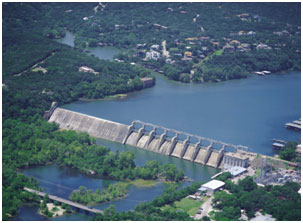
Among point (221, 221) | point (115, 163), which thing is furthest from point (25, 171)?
point (221, 221)

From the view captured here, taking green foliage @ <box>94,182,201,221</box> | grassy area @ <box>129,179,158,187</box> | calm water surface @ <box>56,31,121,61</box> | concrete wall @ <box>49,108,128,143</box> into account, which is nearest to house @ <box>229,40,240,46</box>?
calm water surface @ <box>56,31,121,61</box>

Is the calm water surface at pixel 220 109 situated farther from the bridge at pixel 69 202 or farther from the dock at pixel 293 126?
the bridge at pixel 69 202

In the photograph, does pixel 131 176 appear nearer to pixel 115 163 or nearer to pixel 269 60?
pixel 115 163

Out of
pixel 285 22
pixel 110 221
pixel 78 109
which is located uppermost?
pixel 110 221

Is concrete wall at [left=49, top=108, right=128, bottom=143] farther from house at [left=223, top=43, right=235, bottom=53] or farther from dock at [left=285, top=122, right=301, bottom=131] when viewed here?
house at [left=223, top=43, right=235, bottom=53]

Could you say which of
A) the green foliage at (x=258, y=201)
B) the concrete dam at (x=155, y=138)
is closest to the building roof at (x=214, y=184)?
the green foliage at (x=258, y=201)

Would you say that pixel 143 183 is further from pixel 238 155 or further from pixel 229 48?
pixel 229 48
